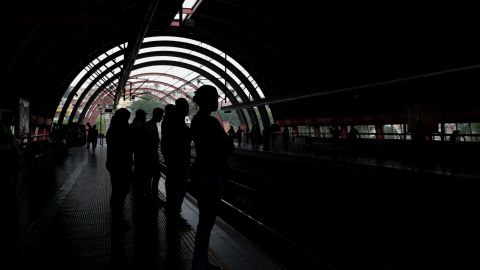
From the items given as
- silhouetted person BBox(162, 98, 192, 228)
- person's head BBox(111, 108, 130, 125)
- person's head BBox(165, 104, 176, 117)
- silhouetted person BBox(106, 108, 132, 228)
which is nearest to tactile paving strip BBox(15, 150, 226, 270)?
silhouetted person BBox(162, 98, 192, 228)

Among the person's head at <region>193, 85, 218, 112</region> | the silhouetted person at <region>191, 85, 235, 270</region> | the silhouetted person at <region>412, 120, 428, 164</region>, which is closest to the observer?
the silhouetted person at <region>191, 85, 235, 270</region>

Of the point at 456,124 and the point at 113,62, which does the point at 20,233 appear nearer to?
the point at 456,124

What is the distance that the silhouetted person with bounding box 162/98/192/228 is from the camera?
6.44m

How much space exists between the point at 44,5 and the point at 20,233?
4.06 meters

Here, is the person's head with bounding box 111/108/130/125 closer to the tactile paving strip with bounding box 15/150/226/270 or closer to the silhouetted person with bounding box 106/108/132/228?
the silhouetted person with bounding box 106/108/132/228

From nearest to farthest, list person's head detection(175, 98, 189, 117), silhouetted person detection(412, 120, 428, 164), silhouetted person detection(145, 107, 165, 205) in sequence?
person's head detection(175, 98, 189, 117) < silhouetted person detection(145, 107, 165, 205) < silhouetted person detection(412, 120, 428, 164)

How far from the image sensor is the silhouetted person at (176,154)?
6438 millimetres

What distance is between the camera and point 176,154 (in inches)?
255

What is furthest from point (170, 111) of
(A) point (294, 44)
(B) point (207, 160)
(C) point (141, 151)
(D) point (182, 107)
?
(A) point (294, 44)

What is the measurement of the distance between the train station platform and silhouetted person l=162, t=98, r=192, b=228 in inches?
11.8

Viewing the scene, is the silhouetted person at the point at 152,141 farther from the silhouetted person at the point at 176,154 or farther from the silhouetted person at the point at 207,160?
the silhouetted person at the point at 207,160

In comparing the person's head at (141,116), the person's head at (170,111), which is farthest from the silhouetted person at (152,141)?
the person's head at (170,111)

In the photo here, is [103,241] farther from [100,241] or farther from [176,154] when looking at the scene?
[176,154]

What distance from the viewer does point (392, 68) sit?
27891mm
